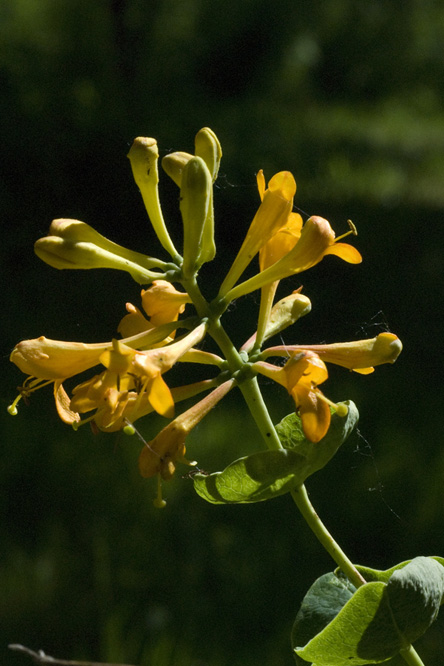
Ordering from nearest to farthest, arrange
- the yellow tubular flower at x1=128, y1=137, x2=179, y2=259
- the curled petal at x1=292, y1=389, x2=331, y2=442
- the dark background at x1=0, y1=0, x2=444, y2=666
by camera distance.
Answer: the curled petal at x1=292, y1=389, x2=331, y2=442 < the yellow tubular flower at x1=128, y1=137, x2=179, y2=259 < the dark background at x1=0, y1=0, x2=444, y2=666

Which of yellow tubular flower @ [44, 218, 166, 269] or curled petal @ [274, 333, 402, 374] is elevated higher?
yellow tubular flower @ [44, 218, 166, 269]

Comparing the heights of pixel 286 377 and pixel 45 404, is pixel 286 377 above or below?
above

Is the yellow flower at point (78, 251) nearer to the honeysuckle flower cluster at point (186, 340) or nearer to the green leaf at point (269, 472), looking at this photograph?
the honeysuckle flower cluster at point (186, 340)

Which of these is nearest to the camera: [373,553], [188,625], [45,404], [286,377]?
[286,377]

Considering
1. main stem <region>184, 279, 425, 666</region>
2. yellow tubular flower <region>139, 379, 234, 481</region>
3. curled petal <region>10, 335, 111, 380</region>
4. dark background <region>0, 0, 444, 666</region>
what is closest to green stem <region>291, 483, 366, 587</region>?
main stem <region>184, 279, 425, 666</region>

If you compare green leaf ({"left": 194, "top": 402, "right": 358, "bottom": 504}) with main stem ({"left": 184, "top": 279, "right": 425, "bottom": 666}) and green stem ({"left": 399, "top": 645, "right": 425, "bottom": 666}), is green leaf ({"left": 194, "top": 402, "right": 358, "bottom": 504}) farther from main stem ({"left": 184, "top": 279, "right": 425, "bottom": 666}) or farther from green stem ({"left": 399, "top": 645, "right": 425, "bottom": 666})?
green stem ({"left": 399, "top": 645, "right": 425, "bottom": 666})

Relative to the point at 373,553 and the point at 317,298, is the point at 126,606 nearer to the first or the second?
the point at 373,553

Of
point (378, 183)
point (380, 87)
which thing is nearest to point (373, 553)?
point (378, 183)

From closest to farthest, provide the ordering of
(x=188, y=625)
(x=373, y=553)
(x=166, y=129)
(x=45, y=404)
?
(x=188, y=625)
(x=373, y=553)
(x=45, y=404)
(x=166, y=129)
